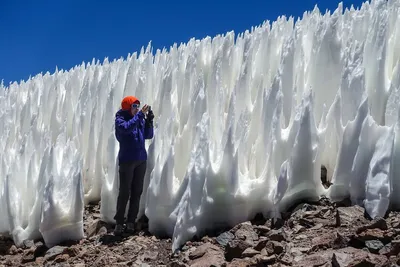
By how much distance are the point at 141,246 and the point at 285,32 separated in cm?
347

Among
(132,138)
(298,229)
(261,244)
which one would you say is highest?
(132,138)

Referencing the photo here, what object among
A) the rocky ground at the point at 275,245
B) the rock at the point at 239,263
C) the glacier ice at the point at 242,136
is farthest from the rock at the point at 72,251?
the rock at the point at 239,263

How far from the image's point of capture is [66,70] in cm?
1173

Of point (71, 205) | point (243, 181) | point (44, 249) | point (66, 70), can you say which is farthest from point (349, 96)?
point (66, 70)

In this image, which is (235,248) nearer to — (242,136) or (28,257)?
(242,136)

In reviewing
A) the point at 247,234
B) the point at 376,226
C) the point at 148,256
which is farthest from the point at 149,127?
the point at 376,226

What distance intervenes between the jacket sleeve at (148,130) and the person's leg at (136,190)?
0.30m

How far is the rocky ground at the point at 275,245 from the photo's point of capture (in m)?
4.20

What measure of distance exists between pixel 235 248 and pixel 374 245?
122 centimetres

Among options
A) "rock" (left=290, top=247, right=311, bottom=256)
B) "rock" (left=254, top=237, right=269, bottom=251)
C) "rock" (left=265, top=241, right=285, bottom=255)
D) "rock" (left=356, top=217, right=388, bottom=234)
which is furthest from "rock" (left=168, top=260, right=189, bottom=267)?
"rock" (left=356, top=217, right=388, bottom=234)

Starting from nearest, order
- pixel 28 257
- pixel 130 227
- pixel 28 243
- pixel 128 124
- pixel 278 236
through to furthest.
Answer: pixel 278 236 → pixel 128 124 → pixel 130 227 → pixel 28 257 → pixel 28 243

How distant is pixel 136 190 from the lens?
6191 millimetres

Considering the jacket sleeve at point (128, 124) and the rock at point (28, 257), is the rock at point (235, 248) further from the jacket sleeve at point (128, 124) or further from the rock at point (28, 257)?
the rock at point (28, 257)

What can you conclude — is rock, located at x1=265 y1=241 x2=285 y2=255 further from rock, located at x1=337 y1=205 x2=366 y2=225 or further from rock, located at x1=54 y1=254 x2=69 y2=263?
rock, located at x1=54 y1=254 x2=69 y2=263
